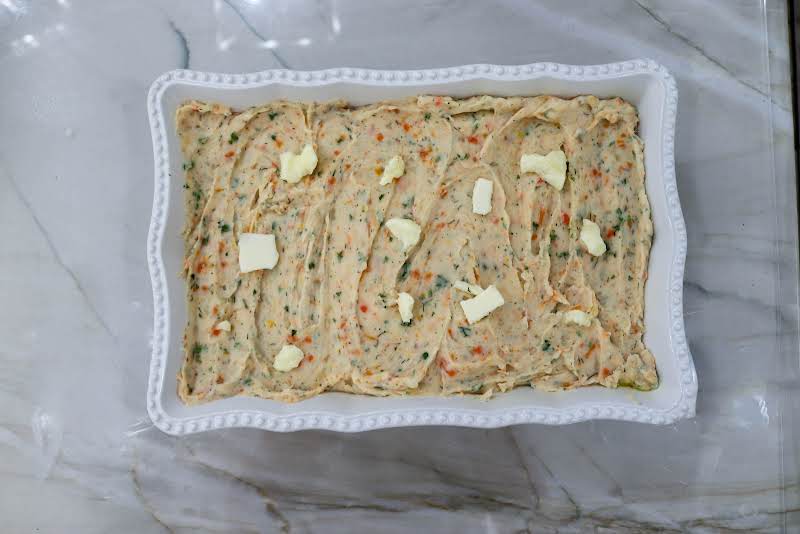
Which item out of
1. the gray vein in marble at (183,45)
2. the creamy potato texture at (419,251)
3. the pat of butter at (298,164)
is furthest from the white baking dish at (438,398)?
the gray vein in marble at (183,45)

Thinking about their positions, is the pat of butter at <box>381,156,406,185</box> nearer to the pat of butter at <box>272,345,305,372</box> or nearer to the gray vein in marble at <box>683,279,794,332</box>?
the pat of butter at <box>272,345,305,372</box>

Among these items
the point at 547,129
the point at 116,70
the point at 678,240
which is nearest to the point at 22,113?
the point at 116,70

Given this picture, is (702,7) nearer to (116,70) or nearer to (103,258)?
(116,70)

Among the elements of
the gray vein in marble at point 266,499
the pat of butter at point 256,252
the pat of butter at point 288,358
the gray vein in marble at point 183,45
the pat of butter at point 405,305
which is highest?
the gray vein in marble at point 183,45

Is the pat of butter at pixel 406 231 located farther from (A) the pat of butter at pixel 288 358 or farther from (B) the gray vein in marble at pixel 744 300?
(B) the gray vein in marble at pixel 744 300

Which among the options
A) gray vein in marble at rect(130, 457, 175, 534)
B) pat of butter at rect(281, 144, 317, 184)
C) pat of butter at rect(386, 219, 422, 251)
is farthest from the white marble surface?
pat of butter at rect(386, 219, 422, 251)

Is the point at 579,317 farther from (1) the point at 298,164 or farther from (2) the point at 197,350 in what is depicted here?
(2) the point at 197,350
